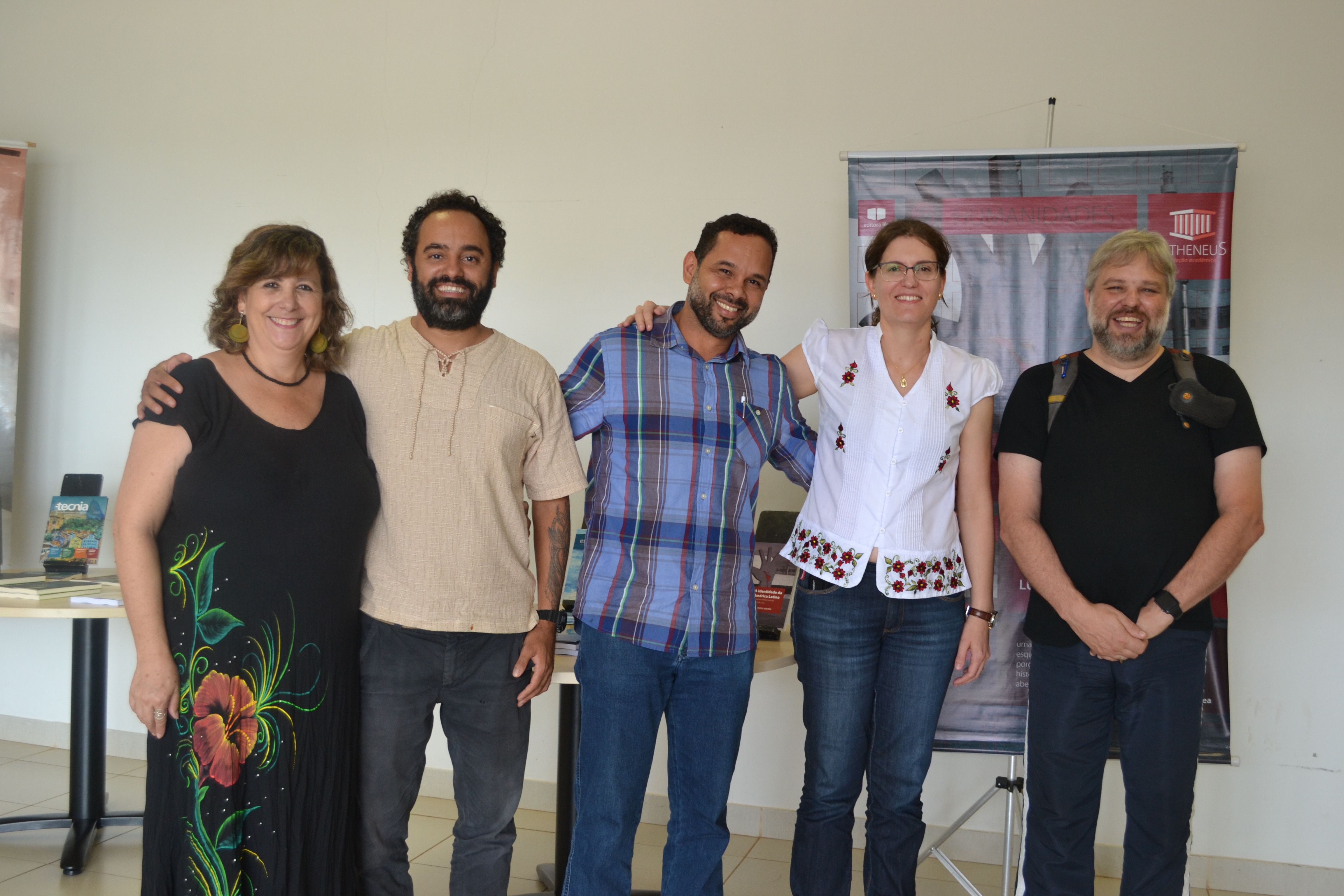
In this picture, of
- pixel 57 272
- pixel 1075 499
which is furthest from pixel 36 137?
pixel 1075 499

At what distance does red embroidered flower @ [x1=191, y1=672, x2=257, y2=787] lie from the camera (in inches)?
69.8

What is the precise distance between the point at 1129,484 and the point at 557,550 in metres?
1.36

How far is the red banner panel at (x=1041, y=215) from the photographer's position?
9.65 feet

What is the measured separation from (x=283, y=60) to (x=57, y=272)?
53.7 inches

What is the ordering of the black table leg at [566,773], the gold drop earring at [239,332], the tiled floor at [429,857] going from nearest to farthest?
the gold drop earring at [239,332] < the black table leg at [566,773] < the tiled floor at [429,857]

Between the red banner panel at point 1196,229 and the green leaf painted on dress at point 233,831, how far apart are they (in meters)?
2.86

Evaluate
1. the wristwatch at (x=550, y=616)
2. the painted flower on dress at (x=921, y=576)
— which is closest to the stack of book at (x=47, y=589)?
the wristwatch at (x=550, y=616)

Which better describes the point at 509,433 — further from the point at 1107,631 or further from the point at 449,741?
the point at 1107,631

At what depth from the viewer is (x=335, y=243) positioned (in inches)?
155

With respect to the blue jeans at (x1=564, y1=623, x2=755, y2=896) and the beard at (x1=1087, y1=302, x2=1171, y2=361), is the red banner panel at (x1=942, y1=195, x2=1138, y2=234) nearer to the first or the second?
the beard at (x1=1087, y1=302, x2=1171, y2=361)

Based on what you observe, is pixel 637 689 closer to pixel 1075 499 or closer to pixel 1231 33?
pixel 1075 499

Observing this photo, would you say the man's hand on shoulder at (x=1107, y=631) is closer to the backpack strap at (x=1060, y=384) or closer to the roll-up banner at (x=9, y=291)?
the backpack strap at (x=1060, y=384)

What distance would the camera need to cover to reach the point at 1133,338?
2.34 m

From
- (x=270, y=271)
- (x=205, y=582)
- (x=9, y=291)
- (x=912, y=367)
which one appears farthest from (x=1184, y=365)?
(x=9, y=291)
